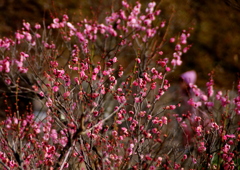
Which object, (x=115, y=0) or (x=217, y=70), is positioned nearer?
(x=115, y=0)

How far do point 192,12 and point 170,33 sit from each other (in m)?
1.81

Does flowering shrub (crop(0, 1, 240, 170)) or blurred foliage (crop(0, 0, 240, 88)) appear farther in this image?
blurred foliage (crop(0, 0, 240, 88))

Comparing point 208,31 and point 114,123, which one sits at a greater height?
point 208,31

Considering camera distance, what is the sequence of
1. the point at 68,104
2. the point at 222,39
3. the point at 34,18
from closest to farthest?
1. the point at 68,104
2. the point at 34,18
3. the point at 222,39

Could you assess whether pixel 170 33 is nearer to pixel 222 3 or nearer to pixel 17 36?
pixel 222 3

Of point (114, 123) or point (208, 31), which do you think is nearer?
point (114, 123)

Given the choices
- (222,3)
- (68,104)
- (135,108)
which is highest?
(222,3)

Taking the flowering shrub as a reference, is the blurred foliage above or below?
above

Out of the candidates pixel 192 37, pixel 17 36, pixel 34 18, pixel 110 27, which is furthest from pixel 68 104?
pixel 192 37

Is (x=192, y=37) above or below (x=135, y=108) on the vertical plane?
above

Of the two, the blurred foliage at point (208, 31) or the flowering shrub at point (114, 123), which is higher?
the blurred foliage at point (208, 31)

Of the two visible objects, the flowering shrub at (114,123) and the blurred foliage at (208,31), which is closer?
the flowering shrub at (114,123)

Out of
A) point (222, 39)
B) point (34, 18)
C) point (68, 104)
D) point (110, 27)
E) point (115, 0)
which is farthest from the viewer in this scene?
point (222, 39)

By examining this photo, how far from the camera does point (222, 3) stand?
10141 millimetres
